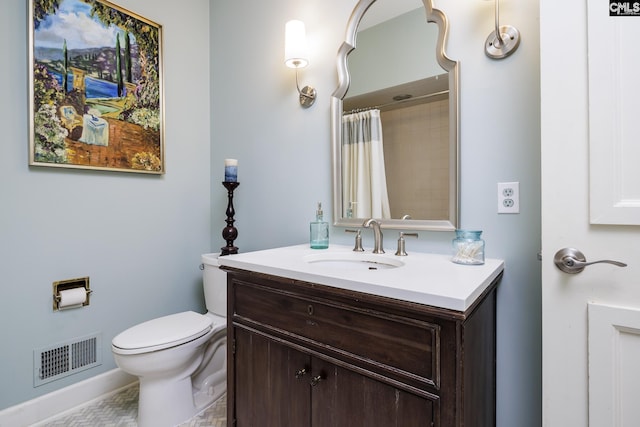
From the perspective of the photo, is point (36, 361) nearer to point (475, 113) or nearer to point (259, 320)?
point (259, 320)

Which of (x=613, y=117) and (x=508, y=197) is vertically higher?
(x=613, y=117)

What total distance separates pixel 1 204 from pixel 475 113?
2116 mm

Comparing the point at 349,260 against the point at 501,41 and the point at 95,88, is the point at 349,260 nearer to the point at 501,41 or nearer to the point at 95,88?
the point at 501,41

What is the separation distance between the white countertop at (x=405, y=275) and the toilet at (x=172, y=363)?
0.57m

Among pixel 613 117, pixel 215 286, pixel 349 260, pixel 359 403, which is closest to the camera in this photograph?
pixel 613 117

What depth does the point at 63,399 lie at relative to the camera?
1596 millimetres

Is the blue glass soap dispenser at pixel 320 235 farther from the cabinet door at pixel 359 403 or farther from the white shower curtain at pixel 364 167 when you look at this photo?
the cabinet door at pixel 359 403

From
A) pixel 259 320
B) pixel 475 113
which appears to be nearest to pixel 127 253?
pixel 259 320

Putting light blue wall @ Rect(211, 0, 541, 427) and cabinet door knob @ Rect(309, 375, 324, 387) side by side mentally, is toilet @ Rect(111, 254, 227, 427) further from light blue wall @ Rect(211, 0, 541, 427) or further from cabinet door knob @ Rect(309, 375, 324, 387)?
cabinet door knob @ Rect(309, 375, 324, 387)

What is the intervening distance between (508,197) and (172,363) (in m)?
1.58

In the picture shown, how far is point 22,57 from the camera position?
1.49m

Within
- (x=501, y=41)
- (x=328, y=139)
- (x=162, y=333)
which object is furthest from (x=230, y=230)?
(x=501, y=41)

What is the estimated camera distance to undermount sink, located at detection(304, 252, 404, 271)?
124cm

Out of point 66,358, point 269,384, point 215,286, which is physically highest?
point 215,286
